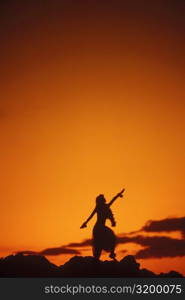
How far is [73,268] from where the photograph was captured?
1692 centimetres

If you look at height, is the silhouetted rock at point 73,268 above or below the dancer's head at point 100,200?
below

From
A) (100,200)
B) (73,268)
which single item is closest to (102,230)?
(100,200)

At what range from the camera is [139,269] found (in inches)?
677

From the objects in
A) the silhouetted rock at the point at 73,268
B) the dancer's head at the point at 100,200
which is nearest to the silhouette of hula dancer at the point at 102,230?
the dancer's head at the point at 100,200

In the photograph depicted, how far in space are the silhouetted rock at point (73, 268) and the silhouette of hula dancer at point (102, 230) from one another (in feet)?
1.07

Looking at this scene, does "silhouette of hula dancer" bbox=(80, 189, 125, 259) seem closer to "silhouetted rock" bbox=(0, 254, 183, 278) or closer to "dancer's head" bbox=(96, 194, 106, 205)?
"dancer's head" bbox=(96, 194, 106, 205)

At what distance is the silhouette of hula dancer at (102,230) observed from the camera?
650 inches

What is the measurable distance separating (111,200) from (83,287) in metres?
2.65

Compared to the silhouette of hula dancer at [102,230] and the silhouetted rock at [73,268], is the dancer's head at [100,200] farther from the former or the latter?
the silhouetted rock at [73,268]

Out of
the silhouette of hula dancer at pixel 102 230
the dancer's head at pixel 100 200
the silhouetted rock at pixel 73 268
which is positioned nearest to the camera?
the silhouette of hula dancer at pixel 102 230

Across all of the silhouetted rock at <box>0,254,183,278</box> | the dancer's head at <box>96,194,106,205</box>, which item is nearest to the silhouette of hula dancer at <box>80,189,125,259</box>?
the dancer's head at <box>96,194,106,205</box>

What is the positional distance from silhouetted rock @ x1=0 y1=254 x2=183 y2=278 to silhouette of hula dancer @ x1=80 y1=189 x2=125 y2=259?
33cm

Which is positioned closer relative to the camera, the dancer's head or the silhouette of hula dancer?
the silhouette of hula dancer

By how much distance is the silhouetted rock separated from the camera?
657 inches
